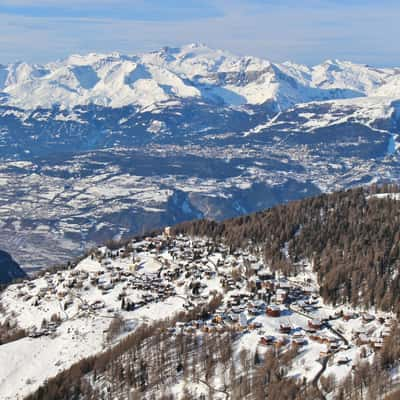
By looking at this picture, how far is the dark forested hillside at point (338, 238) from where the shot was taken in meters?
106

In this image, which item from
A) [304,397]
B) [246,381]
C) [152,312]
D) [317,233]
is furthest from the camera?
[317,233]

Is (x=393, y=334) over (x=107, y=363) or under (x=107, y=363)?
over

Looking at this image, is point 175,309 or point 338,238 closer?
point 175,309

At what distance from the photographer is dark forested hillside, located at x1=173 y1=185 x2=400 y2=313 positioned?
10606 cm

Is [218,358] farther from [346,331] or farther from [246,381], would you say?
[346,331]

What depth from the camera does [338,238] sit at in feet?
420

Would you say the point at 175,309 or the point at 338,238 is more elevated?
the point at 338,238

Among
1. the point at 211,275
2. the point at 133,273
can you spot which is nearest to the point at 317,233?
the point at 211,275

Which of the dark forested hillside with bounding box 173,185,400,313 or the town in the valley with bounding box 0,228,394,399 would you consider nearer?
the town in the valley with bounding box 0,228,394,399

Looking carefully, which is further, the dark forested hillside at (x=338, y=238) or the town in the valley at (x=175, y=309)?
the dark forested hillside at (x=338, y=238)

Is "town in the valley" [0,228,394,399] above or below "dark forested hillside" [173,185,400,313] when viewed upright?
below

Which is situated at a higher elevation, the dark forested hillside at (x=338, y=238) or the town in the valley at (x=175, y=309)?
the dark forested hillside at (x=338, y=238)

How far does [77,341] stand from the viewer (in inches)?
3912

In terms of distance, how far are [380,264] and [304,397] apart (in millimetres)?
44039
